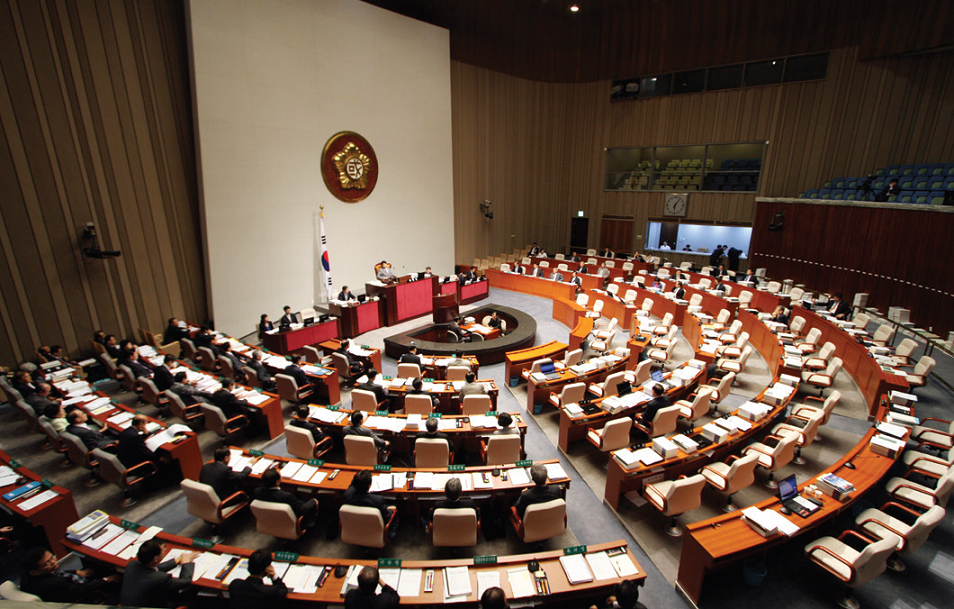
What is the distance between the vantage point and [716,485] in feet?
17.5

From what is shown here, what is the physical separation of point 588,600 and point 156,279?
1158 cm

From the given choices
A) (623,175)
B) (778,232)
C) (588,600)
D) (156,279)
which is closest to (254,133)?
(156,279)

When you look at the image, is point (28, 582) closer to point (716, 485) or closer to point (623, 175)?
point (716, 485)

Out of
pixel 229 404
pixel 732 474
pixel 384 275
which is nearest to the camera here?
pixel 732 474

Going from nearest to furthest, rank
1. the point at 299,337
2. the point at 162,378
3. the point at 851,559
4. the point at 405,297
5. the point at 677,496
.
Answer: the point at 851,559
the point at 677,496
the point at 162,378
the point at 299,337
the point at 405,297

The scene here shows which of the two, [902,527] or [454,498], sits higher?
[454,498]

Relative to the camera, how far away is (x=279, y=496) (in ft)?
15.4

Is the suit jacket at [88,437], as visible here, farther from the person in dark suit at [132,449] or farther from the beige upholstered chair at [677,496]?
the beige upholstered chair at [677,496]

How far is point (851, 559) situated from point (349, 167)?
14.0 meters

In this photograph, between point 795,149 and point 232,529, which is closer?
point 232,529

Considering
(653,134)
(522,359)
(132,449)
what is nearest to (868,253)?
(653,134)

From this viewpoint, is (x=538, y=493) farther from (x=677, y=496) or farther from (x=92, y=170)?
(x=92, y=170)

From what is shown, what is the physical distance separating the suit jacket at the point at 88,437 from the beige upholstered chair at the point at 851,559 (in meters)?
8.47

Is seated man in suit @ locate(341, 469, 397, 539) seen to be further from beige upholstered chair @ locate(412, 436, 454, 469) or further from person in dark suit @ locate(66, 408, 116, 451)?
person in dark suit @ locate(66, 408, 116, 451)
